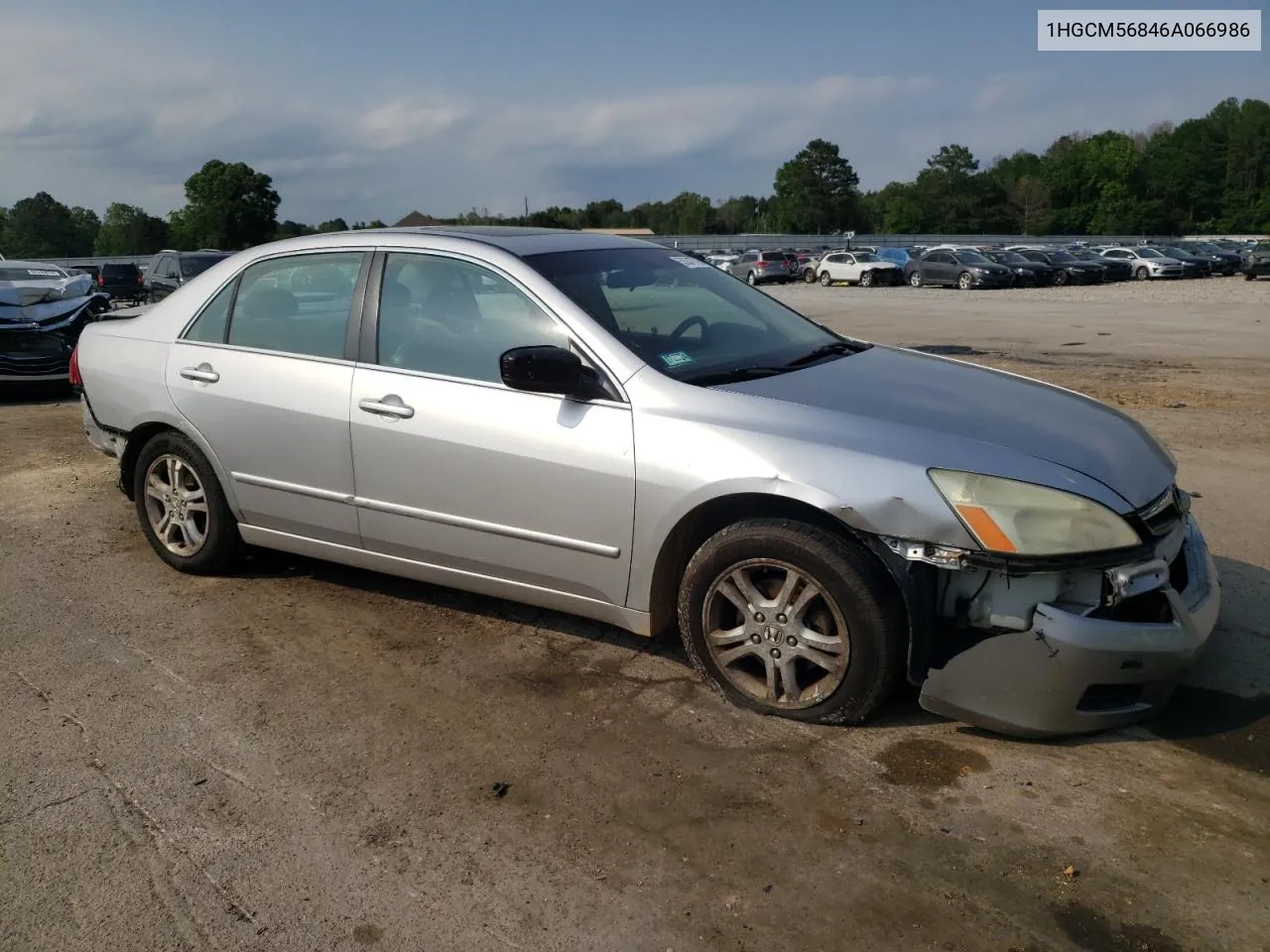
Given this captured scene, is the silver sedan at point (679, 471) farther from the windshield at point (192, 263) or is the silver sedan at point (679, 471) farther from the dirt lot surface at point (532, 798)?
the windshield at point (192, 263)

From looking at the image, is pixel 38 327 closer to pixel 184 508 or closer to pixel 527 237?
pixel 184 508

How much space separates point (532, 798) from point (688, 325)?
199 centimetres

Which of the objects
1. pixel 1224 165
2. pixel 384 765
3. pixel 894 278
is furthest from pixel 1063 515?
pixel 1224 165

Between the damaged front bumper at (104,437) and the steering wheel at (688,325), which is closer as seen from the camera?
the steering wheel at (688,325)

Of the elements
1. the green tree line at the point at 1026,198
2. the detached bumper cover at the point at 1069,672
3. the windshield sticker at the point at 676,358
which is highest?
the green tree line at the point at 1026,198

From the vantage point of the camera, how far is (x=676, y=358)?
3.91m

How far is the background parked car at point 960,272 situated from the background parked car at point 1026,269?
27.3 inches

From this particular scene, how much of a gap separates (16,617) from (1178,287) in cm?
3790

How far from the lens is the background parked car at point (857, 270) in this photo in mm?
41625

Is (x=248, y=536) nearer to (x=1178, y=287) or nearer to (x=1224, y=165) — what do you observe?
(x=1178, y=287)

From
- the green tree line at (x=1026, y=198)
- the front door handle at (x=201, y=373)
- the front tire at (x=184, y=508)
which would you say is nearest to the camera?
the front door handle at (x=201, y=373)

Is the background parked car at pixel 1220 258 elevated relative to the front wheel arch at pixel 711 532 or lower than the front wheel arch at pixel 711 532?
elevated

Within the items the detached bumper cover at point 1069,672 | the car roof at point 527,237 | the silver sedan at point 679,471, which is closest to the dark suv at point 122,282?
the silver sedan at point 679,471

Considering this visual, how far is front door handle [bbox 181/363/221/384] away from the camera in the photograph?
4802 mm
